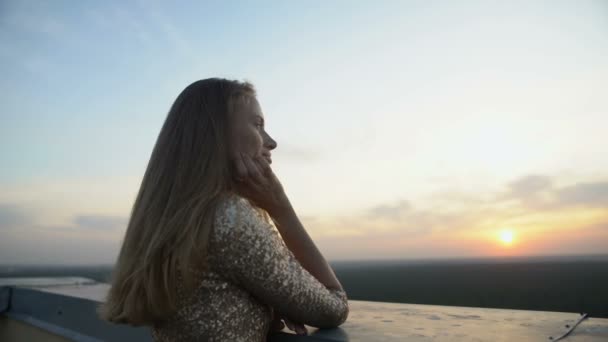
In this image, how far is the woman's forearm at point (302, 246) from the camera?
196cm

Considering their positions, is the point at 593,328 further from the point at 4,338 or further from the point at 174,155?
the point at 4,338

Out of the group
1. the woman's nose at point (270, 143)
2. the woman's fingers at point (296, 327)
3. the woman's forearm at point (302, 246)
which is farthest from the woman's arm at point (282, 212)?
the woman's fingers at point (296, 327)

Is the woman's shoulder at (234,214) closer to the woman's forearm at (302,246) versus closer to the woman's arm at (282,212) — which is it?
the woman's arm at (282,212)

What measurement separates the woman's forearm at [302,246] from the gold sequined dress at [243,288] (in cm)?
17

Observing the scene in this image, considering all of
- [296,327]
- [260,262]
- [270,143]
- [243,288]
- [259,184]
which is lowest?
[296,327]

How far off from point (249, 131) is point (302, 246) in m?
0.56

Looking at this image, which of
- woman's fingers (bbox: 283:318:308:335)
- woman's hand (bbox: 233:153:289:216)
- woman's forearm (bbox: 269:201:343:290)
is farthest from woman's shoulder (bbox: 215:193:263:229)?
woman's fingers (bbox: 283:318:308:335)

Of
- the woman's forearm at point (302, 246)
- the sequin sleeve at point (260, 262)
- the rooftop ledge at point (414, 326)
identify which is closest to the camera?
the sequin sleeve at point (260, 262)

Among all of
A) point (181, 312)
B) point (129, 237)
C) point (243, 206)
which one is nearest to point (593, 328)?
point (243, 206)

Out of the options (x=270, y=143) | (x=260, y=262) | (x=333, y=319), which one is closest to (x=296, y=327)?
(x=333, y=319)

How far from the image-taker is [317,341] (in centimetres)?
174

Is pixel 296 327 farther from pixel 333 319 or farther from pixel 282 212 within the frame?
pixel 282 212

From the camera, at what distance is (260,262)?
1.58 m

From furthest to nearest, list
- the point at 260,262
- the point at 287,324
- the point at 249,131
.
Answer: the point at 249,131
the point at 287,324
the point at 260,262
